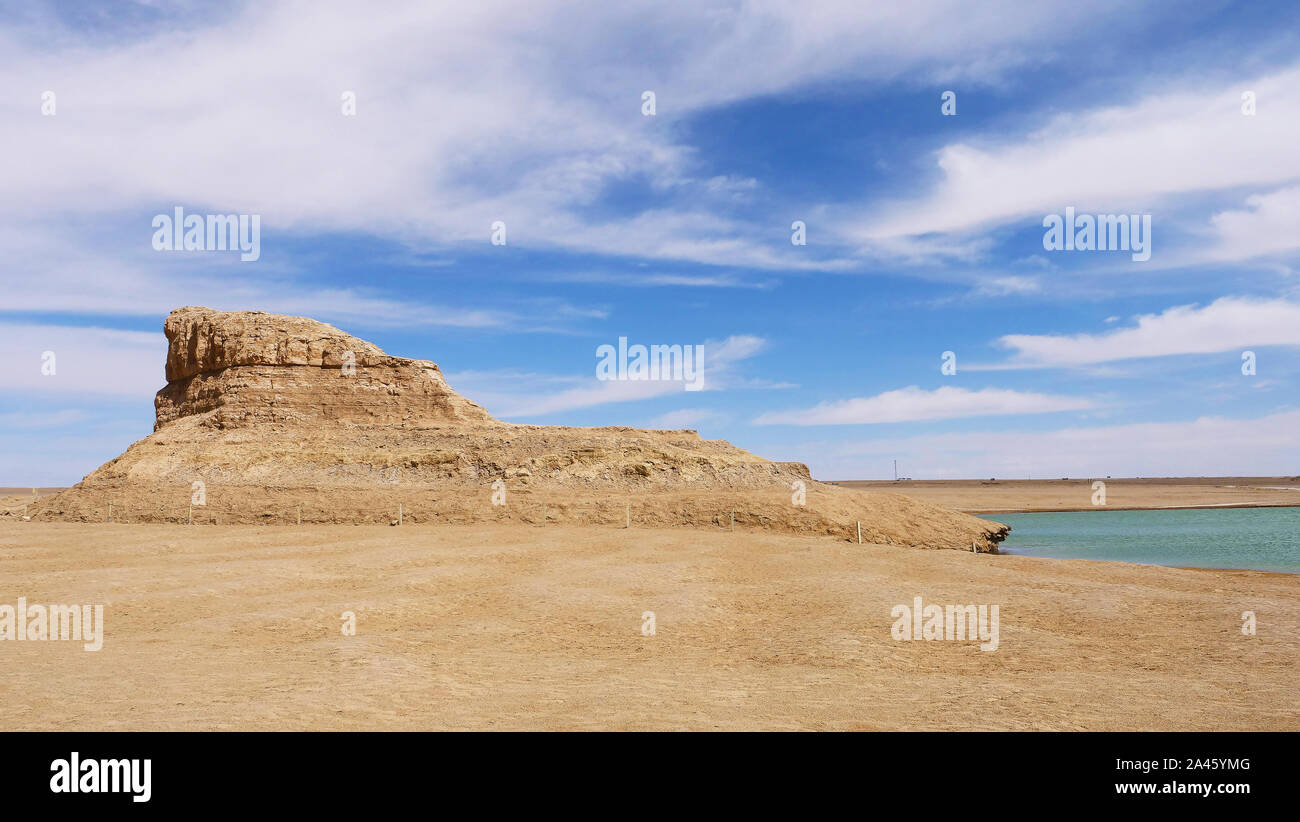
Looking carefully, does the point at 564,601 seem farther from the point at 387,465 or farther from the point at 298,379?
the point at 298,379

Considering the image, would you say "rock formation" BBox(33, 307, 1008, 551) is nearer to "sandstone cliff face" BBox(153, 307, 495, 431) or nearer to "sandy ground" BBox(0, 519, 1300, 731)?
"sandstone cliff face" BBox(153, 307, 495, 431)

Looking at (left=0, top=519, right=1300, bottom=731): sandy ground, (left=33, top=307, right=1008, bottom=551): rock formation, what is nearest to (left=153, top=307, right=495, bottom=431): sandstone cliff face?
(left=33, top=307, right=1008, bottom=551): rock formation

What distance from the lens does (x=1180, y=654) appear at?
14516 millimetres

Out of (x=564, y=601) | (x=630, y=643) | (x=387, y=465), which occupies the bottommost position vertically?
(x=630, y=643)

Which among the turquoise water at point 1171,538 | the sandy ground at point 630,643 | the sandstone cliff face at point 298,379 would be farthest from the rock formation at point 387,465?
the sandy ground at point 630,643

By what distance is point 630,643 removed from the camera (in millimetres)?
16281

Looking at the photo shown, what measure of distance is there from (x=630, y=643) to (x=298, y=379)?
47269mm

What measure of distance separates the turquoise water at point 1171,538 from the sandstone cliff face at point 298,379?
129 ft

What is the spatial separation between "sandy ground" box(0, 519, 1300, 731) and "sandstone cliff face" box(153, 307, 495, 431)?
25.1m

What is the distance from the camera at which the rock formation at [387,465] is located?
1538 inches

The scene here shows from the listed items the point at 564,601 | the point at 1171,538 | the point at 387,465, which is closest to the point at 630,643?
the point at 564,601

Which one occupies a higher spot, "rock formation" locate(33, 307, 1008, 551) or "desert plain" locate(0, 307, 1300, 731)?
"rock formation" locate(33, 307, 1008, 551)

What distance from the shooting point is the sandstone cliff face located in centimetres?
5506
